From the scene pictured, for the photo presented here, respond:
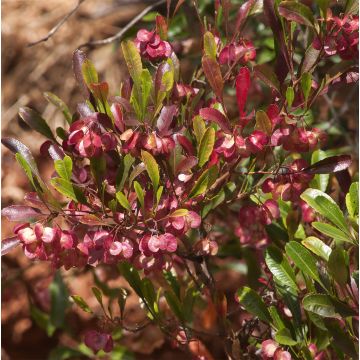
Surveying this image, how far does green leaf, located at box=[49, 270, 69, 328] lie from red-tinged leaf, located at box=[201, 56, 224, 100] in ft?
3.16

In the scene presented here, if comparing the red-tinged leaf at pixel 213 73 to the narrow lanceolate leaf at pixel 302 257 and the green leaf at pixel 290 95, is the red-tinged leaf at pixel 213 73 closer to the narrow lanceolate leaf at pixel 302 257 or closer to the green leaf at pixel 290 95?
the green leaf at pixel 290 95

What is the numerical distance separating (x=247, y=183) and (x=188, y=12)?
35.4 inches

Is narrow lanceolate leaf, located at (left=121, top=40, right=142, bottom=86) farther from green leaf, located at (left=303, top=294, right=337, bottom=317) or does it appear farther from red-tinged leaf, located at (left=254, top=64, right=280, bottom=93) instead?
green leaf, located at (left=303, top=294, right=337, bottom=317)

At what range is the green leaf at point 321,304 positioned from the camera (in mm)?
1105

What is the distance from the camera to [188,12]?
2.04 metres

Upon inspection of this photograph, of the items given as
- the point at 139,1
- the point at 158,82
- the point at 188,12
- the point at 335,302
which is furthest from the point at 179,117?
the point at 139,1

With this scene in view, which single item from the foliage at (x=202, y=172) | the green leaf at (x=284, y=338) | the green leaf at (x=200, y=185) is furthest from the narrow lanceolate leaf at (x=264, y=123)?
the green leaf at (x=284, y=338)

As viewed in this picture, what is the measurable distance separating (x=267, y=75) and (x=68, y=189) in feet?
1.21

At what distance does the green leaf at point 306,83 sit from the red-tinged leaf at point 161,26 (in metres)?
0.26

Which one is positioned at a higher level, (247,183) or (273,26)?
(273,26)

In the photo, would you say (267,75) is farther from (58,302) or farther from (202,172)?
(58,302)

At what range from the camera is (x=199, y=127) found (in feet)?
3.67

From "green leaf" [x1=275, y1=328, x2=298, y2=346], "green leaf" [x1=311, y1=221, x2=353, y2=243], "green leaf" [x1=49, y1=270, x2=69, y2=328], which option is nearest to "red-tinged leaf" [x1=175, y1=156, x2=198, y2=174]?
"green leaf" [x1=311, y1=221, x2=353, y2=243]

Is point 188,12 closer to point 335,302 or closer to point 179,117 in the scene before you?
point 179,117
